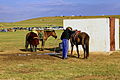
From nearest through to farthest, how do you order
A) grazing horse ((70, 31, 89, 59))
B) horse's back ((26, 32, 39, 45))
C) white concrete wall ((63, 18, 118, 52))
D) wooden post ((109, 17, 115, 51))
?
grazing horse ((70, 31, 89, 59)), white concrete wall ((63, 18, 118, 52)), wooden post ((109, 17, 115, 51)), horse's back ((26, 32, 39, 45))

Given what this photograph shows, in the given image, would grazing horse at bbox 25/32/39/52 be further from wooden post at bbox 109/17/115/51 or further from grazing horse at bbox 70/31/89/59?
wooden post at bbox 109/17/115/51

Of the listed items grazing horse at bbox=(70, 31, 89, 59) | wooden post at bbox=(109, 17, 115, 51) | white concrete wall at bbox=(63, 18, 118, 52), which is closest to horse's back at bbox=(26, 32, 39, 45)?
white concrete wall at bbox=(63, 18, 118, 52)

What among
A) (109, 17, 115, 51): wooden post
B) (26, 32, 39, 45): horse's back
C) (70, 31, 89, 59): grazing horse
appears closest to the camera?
(70, 31, 89, 59): grazing horse

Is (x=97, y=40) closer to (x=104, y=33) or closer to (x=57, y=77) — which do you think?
(x=104, y=33)

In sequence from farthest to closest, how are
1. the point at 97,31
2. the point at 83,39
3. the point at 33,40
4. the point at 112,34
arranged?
the point at 33,40 < the point at 112,34 < the point at 97,31 < the point at 83,39

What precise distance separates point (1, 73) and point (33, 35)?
9.28 metres

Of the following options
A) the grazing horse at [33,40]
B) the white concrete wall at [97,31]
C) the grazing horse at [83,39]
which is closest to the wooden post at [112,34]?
the white concrete wall at [97,31]

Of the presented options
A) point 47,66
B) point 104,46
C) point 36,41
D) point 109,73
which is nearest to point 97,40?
point 104,46

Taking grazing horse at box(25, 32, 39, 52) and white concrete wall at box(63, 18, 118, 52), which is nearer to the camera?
white concrete wall at box(63, 18, 118, 52)

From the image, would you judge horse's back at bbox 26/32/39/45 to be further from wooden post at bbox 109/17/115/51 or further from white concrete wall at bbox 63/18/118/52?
wooden post at bbox 109/17/115/51

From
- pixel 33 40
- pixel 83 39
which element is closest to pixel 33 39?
pixel 33 40

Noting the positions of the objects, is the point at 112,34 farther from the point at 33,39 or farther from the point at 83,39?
the point at 33,39

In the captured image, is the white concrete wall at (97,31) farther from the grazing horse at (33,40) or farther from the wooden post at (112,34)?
the grazing horse at (33,40)

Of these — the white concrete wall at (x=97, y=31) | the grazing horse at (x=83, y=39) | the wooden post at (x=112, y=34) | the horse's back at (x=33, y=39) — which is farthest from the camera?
the horse's back at (x=33, y=39)
